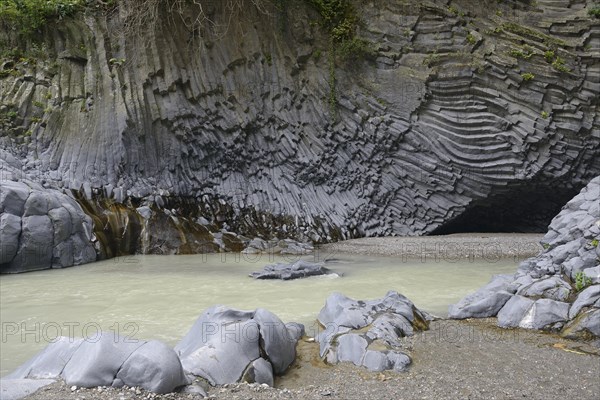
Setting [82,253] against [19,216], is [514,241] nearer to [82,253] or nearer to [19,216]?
[82,253]

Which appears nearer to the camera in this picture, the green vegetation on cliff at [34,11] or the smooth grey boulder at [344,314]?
the smooth grey boulder at [344,314]

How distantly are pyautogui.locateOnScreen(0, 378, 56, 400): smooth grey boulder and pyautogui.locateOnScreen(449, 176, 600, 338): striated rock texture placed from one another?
4001 millimetres

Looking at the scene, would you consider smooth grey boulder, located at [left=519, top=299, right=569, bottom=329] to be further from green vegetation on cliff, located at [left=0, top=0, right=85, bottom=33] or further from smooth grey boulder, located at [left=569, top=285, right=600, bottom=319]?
green vegetation on cliff, located at [left=0, top=0, right=85, bottom=33]

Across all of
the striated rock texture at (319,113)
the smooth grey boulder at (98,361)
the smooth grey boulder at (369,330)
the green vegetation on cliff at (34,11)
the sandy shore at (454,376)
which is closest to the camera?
the smooth grey boulder at (98,361)

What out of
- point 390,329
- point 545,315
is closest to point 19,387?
point 390,329

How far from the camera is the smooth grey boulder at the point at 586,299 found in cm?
487

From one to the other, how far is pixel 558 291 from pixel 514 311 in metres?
0.60

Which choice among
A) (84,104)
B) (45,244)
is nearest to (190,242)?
(45,244)

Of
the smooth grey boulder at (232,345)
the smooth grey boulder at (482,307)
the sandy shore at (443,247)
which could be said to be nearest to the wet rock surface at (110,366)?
the smooth grey boulder at (232,345)

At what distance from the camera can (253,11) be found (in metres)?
14.6

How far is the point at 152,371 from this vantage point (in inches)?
117

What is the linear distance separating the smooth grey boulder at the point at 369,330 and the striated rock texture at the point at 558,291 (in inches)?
31.0

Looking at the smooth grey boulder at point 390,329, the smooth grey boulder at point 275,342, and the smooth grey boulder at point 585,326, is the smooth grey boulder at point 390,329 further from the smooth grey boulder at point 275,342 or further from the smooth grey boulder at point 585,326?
the smooth grey boulder at point 585,326

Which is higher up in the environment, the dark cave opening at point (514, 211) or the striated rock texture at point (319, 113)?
the striated rock texture at point (319, 113)
